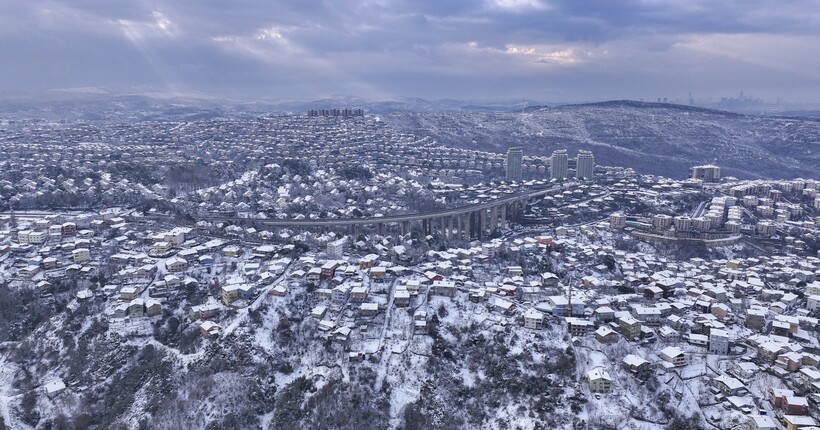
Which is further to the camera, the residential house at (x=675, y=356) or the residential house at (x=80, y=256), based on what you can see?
the residential house at (x=80, y=256)

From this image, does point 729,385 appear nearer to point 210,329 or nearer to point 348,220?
point 210,329

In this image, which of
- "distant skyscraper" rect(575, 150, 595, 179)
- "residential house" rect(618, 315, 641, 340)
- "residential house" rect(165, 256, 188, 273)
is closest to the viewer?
"residential house" rect(618, 315, 641, 340)

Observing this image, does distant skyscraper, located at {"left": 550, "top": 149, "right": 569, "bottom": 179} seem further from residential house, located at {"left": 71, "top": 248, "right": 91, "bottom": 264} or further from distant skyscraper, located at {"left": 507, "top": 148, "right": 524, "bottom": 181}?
residential house, located at {"left": 71, "top": 248, "right": 91, "bottom": 264}

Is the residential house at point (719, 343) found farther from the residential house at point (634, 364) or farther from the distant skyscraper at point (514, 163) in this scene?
the distant skyscraper at point (514, 163)

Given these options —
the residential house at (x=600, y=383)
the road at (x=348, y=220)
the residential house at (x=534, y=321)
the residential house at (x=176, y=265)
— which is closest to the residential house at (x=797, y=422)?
the residential house at (x=600, y=383)

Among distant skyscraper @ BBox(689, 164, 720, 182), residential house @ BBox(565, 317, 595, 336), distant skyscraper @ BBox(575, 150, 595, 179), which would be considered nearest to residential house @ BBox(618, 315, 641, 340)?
residential house @ BBox(565, 317, 595, 336)

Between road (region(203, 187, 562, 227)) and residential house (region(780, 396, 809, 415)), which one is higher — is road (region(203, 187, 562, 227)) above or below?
above

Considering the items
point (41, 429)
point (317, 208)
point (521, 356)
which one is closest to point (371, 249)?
point (317, 208)
